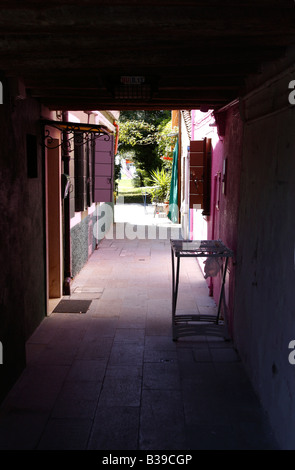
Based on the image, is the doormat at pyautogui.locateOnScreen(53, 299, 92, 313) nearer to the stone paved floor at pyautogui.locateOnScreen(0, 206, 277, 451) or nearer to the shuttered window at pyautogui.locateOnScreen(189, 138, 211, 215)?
the stone paved floor at pyautogui.locateOnScreen(0, 206, 277, 451)

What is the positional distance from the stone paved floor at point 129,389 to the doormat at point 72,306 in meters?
0.14

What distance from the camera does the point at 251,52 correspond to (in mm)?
3721

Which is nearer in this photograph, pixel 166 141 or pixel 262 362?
pixel 262 362

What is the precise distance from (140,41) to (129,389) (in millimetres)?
3211

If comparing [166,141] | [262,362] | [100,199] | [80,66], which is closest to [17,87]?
[80,66]

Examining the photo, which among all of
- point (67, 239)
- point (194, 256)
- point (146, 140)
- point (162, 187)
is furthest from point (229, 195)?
point (146, 140)

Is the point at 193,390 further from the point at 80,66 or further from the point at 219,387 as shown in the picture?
the point at 80,66

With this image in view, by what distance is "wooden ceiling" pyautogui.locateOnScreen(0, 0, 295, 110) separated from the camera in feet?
9.17

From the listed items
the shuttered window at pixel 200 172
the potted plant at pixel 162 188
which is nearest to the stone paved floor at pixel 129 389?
the shuttered window at pixel 200 172

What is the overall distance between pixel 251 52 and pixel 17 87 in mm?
2262

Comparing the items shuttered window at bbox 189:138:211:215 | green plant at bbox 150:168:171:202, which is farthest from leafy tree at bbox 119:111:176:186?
shuttered window at bbox 189:138:211:215

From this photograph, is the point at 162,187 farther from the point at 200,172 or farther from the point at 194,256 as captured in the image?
the point at 194,256

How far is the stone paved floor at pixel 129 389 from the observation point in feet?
12.3

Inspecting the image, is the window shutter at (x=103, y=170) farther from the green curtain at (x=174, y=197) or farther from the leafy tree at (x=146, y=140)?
the leafy tree at (x=146, y=140)
